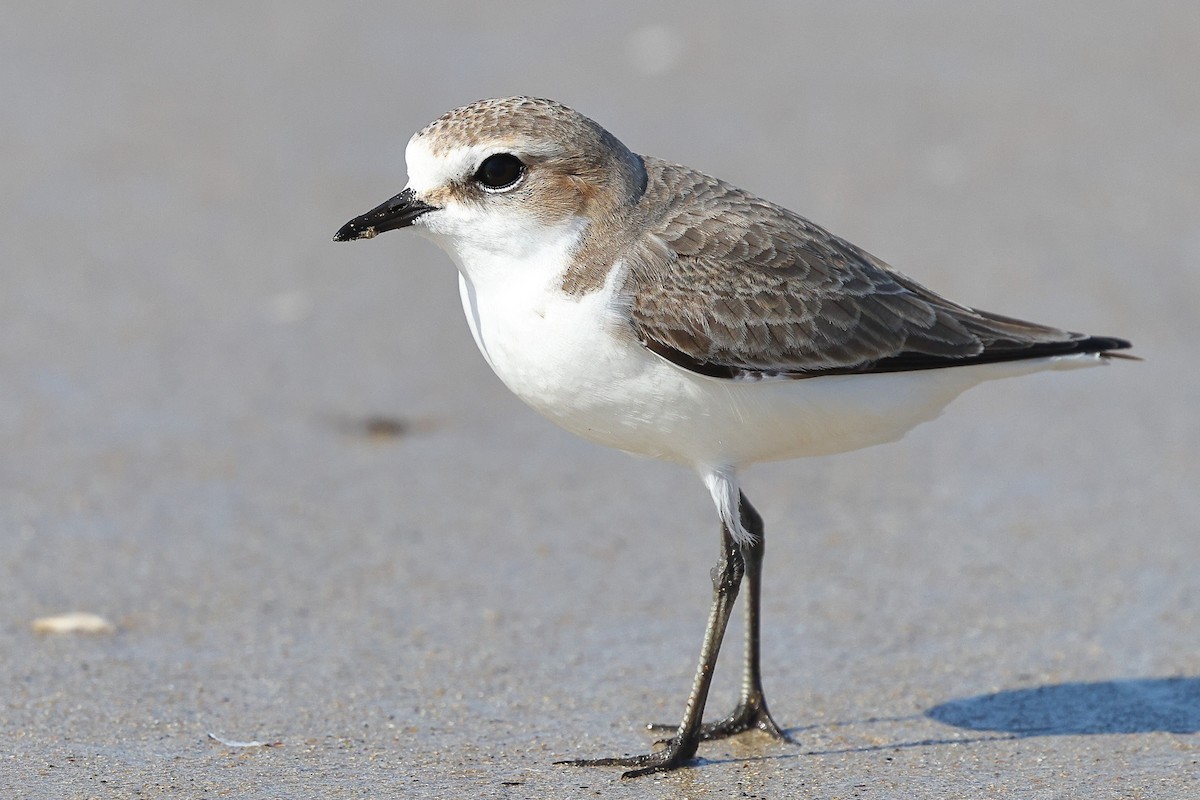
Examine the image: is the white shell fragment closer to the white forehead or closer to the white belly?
the white belly

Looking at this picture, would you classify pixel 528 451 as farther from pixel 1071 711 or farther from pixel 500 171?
pixel 1071 711

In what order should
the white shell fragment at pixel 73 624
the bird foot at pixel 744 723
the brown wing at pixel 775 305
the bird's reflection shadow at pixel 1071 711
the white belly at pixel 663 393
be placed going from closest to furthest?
1. the white belly at pixel 663 393
2. the brown wing at pixel 775 305
3. the bird's reflection shadow at pixel 1071 711
4. the bird foot at pixel 744 723
5. the white shell fragment at pixel 73 624

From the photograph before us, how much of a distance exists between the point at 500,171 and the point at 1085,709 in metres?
2.82

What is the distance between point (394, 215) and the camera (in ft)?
17.0

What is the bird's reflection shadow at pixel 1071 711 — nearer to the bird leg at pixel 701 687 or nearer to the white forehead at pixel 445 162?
the bird leg at pixel 701 687

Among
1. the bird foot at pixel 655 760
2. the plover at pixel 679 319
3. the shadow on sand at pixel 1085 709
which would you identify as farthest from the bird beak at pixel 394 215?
the shadow on sand at pixel 1085 709

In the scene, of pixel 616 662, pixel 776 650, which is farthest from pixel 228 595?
Result: pixel 776 650

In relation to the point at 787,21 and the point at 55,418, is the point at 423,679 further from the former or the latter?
the point at 787,21

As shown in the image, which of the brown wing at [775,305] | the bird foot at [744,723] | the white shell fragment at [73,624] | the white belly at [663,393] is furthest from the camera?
the white shell fragment at [73,624]

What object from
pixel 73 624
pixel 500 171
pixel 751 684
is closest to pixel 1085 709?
pixel 751 684

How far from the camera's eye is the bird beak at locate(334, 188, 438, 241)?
5.17 meters

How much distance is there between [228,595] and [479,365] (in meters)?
2.34

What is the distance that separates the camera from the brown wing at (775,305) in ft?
17.1

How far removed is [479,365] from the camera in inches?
336
